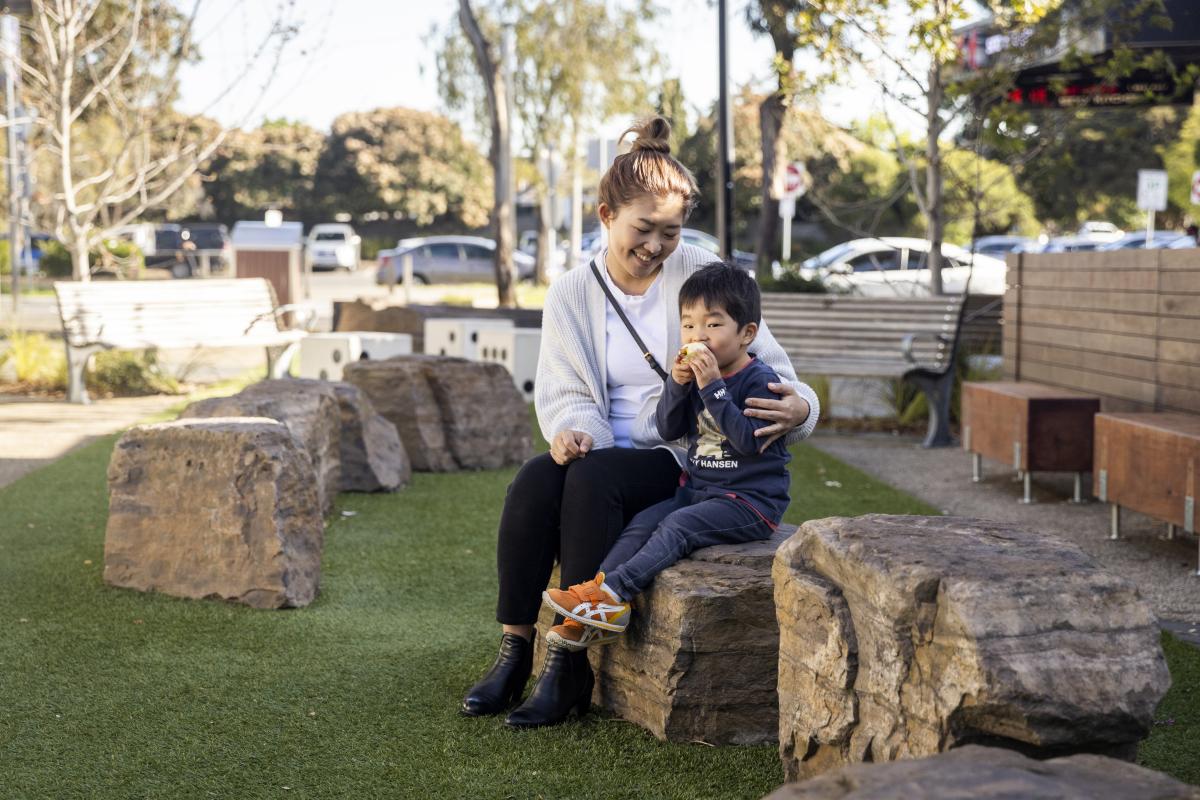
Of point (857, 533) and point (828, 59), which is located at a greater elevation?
point (828, 59)

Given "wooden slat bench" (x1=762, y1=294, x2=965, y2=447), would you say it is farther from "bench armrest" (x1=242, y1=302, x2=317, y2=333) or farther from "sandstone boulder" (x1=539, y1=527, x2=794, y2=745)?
"sandstone boulder" (x1=539, y1=527, x2=794, y2=745)

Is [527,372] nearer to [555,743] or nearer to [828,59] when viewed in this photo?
[828,59]

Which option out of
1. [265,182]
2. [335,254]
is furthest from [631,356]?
[265,182]

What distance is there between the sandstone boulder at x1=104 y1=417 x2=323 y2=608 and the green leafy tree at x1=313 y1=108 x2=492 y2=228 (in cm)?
5263

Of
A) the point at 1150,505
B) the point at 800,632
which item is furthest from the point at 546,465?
the point at 1150,505

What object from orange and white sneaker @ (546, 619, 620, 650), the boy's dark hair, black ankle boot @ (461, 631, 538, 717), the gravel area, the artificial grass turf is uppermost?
the boy's dark hair

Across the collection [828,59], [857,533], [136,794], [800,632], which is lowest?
[136,794]

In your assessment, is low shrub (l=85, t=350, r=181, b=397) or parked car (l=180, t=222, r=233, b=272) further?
parked car (l=180, t=222, r=233, b=272)

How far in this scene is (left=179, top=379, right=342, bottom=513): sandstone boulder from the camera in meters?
6.13

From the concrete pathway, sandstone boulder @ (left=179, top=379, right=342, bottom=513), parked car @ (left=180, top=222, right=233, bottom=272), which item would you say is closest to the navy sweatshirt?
sandstone boulder @ (left=179, top=379, right=342, bottom=513)

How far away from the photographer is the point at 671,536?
350 cm

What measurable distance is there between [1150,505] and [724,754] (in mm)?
2956

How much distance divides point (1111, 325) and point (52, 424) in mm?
7142

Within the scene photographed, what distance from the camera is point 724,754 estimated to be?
345 cm
